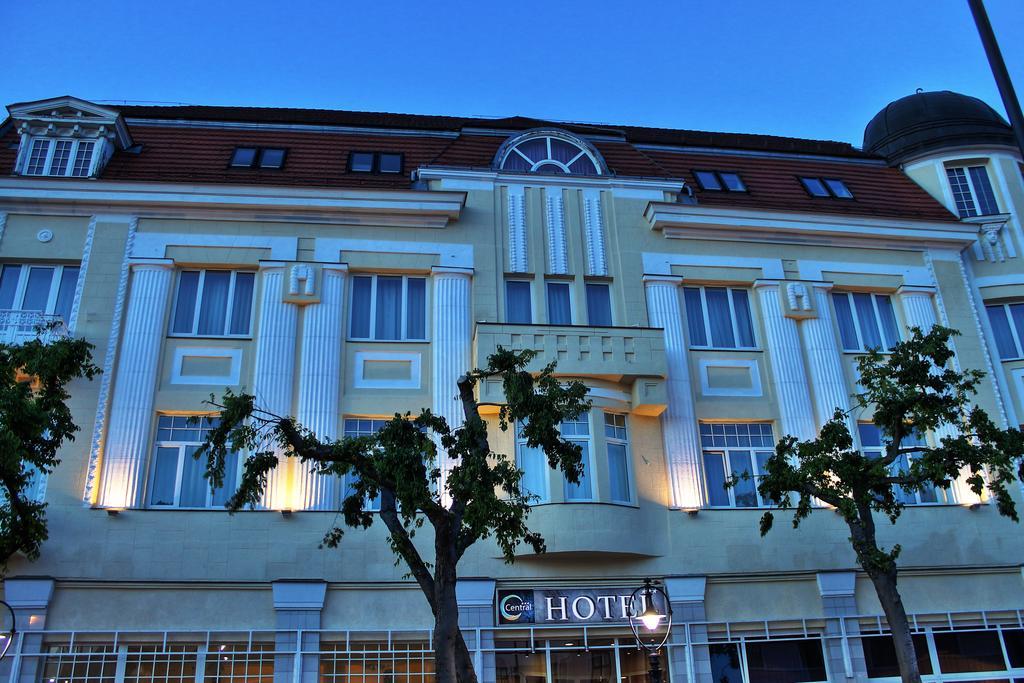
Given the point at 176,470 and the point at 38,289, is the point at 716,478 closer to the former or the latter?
the point at 176,470

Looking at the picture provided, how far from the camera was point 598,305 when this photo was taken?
2159 centimetres

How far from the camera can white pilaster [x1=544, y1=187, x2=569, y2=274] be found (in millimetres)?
21625

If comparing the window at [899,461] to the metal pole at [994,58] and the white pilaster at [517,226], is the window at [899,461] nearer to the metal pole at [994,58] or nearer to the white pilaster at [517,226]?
the white pilaster at [517,226]

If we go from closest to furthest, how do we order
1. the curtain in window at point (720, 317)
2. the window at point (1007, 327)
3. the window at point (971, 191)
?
the curtain in window at point (720, 317) → the window at point (1007, 327) → the window at point (971, 191)

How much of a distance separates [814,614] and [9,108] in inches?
883

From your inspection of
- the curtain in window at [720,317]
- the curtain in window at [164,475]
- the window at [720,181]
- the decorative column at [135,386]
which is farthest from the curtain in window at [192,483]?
the window at [720,181]

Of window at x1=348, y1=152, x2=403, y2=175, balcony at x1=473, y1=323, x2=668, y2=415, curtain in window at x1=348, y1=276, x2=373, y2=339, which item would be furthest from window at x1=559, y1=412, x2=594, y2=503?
window at x1=348, y1=152, x2=403, y2=175

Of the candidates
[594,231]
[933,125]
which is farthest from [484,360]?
[933,125]

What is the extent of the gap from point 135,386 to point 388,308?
580cm

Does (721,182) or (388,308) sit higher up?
(721,182)

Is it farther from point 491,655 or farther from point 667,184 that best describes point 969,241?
point 491,655

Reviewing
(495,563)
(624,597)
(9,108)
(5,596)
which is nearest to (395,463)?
(495,563)

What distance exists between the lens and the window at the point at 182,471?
1833 cm

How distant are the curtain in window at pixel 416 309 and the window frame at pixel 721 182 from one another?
899 centimetres
